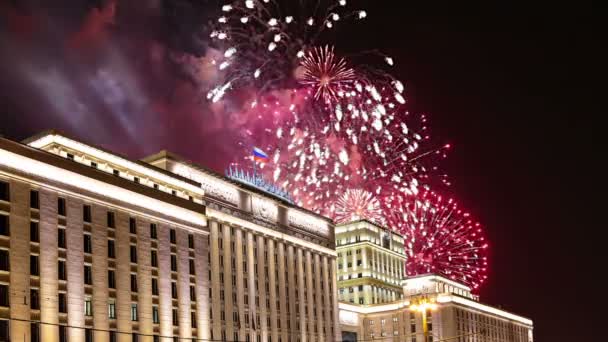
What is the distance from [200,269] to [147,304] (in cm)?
1104

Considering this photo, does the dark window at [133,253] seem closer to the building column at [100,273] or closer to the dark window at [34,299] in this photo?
the building column at [100,273]

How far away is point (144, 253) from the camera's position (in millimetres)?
73438

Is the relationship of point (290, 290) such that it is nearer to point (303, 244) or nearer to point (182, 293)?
point (303, 244)

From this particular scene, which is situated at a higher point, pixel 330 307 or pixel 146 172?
pixel 146 172

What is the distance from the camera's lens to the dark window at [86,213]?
221 ft

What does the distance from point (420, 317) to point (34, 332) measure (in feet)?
288

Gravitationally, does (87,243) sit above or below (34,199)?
below

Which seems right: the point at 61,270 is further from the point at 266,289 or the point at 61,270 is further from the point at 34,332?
the point at 266,289

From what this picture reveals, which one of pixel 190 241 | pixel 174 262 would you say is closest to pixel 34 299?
pixel 174 262

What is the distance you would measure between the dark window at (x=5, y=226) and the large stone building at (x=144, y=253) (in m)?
0.10

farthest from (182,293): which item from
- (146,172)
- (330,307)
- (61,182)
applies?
(330,307)

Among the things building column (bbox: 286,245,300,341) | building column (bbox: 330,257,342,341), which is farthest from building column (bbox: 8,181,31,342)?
building column (bbox: 330,257,342,341)

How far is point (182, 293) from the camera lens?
78.2m

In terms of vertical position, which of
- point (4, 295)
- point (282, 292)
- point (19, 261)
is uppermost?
point (19, 261)
